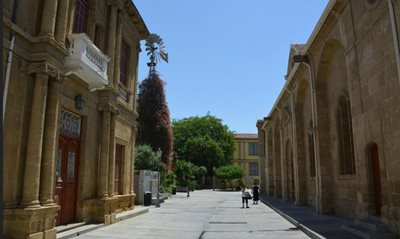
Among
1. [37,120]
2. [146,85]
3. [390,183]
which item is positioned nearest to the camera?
[37,120]

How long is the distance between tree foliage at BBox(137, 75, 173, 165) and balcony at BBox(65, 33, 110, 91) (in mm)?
23728

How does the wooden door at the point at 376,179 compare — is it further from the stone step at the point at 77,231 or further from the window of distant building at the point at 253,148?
the window of distant building at the point at 253,148

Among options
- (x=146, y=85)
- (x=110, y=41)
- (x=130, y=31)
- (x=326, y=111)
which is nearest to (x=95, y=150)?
(x=110, y=41)

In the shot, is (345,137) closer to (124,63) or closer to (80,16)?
(124,63)

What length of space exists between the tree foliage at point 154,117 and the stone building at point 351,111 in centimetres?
1632

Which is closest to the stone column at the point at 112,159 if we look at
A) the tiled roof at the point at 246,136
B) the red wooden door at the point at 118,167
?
the red wooden door at the point at 118,167

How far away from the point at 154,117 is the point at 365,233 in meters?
28.3

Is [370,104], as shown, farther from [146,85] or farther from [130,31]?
[146,85]

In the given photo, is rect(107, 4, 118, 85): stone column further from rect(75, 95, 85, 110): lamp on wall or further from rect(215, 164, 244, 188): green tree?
rect(215, 164, 244, 188): green tree

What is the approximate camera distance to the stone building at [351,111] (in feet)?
29.5

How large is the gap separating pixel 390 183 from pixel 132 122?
11166 mm

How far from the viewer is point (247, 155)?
7888 centimetres

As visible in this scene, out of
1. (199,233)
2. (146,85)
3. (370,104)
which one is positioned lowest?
(199,233)

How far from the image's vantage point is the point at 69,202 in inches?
440
